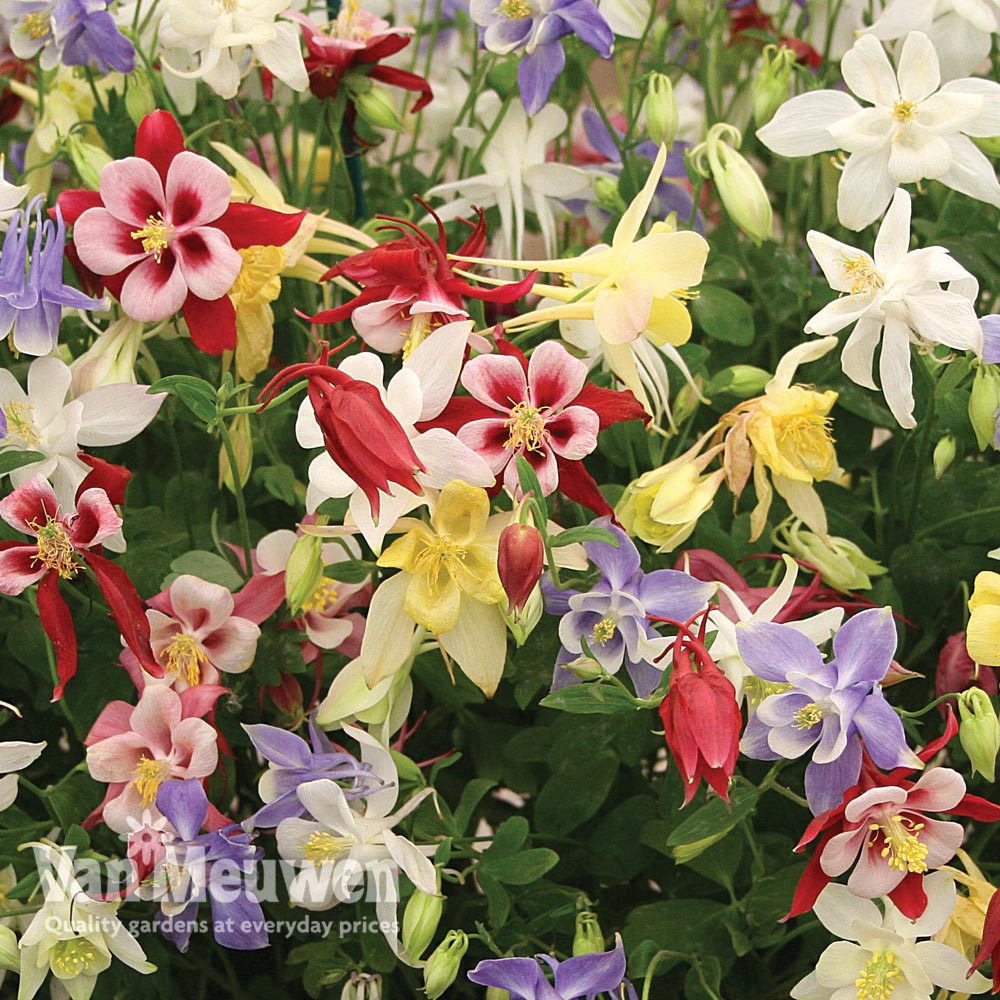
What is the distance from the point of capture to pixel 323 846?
46 centimetres

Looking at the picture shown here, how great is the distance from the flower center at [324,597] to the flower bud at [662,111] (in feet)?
0.75

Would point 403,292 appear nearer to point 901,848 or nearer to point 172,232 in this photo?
point 172,232

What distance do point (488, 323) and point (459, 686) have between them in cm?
18

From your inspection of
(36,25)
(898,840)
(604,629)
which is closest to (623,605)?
(604,629)

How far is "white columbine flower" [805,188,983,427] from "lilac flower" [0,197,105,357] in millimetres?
250

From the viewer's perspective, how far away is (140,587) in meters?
0.53

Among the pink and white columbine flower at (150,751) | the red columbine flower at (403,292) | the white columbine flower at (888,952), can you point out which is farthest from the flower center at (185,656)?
the white columbine flower at (888,952)

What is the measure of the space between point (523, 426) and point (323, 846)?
17 centimetres

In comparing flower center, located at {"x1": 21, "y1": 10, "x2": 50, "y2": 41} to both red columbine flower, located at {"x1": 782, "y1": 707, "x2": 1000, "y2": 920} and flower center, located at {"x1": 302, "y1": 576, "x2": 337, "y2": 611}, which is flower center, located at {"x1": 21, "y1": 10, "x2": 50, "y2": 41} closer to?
flower center, located at {"x1": 302, "y1": 576, "x2": 337, "y2": 611}

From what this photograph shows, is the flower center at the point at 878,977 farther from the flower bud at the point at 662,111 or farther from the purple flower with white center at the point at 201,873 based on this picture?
the flower bud at the point at 662,111

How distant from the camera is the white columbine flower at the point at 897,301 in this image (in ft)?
1.40

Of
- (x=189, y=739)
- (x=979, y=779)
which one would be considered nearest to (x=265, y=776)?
(x=189, y=739)

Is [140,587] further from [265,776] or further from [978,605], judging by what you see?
[978,605]

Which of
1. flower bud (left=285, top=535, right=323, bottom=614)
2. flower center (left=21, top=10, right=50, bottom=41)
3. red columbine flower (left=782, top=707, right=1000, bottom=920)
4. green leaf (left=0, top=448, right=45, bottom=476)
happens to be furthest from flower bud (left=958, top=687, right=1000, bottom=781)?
flower center (left=21, top=10, right=50, bottom=41)
